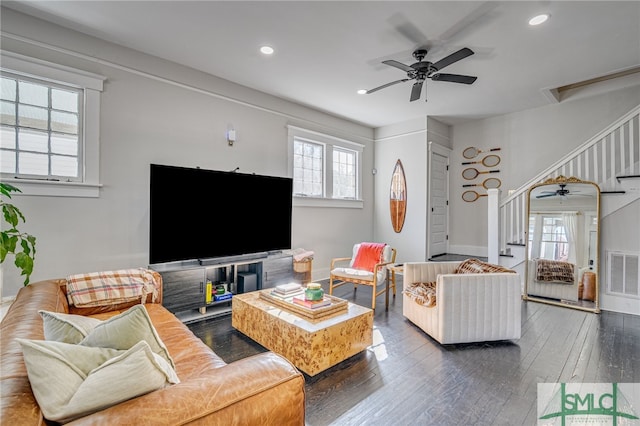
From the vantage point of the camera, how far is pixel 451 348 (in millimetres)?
2633

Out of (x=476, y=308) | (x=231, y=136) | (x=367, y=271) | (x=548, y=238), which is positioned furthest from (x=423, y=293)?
(x=231, y=136)

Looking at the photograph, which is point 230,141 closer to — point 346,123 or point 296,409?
point 346,123

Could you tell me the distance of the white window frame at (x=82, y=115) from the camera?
260 cm

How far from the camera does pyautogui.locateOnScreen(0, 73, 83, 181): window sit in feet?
8.56

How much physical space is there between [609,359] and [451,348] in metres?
1.20

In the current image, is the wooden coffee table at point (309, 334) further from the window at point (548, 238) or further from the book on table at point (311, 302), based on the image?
the window at point (548, 238)

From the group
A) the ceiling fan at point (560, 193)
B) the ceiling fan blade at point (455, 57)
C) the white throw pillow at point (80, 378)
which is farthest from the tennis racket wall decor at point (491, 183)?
the white throw pillow at point (80, 378)

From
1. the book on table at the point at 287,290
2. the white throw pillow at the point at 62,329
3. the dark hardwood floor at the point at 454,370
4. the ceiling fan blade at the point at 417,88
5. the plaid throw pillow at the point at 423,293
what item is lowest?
the dark hardwood floor at the point at 454,370

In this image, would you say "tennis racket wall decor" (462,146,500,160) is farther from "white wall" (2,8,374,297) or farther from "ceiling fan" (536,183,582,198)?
"white wall" (2,8,374,297)

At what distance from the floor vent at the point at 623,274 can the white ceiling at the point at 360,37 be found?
2228mm

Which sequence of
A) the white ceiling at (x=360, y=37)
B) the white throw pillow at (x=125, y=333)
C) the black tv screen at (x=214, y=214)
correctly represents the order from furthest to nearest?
the black tv screen at (x=214, y=214)
the white ceiling at (x=360, y=37)
the white throw pillow at (x=125, y=333)

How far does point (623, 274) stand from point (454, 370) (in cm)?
289

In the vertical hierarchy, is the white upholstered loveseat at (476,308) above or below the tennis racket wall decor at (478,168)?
below

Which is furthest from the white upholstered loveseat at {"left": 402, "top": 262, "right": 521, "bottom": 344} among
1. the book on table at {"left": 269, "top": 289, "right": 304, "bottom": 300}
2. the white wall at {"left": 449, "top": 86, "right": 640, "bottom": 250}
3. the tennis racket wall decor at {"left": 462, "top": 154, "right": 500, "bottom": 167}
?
the tennis racket wall decor at {"left": 462, "top": 154, "right": 500, "bottom": 167}
